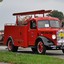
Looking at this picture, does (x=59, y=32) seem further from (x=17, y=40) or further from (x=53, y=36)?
(x=17, y=40)

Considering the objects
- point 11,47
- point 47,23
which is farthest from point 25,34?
point 11,47

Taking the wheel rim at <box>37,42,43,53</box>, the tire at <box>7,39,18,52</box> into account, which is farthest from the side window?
the tire at <box>7,39,18,52</box>

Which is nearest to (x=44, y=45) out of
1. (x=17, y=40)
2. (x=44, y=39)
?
→ (x=44, y=39)

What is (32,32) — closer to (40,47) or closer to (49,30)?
(40,47)

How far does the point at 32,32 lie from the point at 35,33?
1.39ft

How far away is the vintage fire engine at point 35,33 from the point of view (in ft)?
79.3

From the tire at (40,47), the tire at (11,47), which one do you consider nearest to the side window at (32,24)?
the tire at (40,47)

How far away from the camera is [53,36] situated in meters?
24.1

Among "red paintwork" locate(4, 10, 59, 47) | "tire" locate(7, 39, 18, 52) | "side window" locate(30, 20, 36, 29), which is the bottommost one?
"tire" locate(7, 39, 18, 52)

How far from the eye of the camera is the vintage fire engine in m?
24.2

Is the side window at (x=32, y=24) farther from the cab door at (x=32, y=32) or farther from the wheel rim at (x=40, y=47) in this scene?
the wheel rim at (x=40, y=47)

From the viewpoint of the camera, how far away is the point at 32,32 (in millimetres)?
25594

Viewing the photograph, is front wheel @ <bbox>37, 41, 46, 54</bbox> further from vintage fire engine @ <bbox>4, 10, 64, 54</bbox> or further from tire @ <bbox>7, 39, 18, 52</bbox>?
tire @ <bbox>7, 39, 18, 52</bbox>

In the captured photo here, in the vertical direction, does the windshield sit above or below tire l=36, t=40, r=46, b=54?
above
